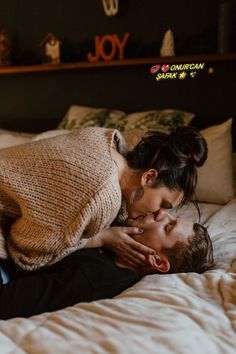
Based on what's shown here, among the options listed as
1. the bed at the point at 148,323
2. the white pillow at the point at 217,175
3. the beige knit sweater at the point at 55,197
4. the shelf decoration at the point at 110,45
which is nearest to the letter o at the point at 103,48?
the shelf decoration at the point at 110,45

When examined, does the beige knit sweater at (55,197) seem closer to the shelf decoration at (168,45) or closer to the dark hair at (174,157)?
the dark hair at (174,157)

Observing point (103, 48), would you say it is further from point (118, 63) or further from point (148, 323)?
point (148, 323)

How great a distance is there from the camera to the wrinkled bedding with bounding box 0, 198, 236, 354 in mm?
723

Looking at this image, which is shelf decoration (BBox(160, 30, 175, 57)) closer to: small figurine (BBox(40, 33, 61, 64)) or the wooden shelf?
the wooden shelf

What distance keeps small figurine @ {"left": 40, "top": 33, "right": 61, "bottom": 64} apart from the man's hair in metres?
1.86

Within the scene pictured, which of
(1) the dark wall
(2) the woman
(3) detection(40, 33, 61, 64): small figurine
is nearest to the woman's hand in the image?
(2) the woman

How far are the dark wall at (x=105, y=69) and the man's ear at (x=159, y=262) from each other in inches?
50.3

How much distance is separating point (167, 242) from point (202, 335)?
431mm

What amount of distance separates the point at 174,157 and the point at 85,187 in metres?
0.31

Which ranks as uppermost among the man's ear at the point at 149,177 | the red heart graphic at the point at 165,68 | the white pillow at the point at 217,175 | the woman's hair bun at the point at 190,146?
the red heart graphic at the point at 165,68

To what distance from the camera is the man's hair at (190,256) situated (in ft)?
3.81

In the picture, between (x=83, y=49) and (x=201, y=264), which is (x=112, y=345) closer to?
(x=201, y=264)

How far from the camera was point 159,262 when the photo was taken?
116 cm

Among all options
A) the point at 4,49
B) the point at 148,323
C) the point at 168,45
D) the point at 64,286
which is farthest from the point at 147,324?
the point at 4,49
